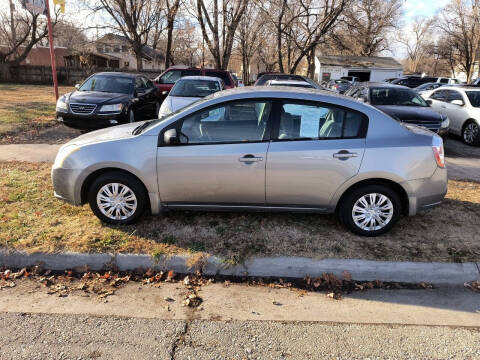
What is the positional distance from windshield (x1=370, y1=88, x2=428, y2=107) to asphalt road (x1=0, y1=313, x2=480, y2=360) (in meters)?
7.82

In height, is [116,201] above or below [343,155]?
below

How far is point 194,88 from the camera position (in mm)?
9992

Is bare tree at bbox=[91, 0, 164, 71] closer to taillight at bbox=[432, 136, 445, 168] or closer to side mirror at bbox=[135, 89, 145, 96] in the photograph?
side mirror at bbox=[135, 89, 145, 96]

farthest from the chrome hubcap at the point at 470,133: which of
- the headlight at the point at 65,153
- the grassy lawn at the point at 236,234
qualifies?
the headlight at the point at 65,153

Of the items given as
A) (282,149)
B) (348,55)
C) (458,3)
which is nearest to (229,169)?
Answer: (282,149)

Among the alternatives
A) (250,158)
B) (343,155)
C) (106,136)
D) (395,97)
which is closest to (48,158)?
(106,136)

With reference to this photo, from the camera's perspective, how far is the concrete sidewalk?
7125mm

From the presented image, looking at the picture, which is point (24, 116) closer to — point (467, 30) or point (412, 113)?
point (412, 113)

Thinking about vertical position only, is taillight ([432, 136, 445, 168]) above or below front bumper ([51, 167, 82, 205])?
above

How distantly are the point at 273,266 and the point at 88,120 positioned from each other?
7.16 metres

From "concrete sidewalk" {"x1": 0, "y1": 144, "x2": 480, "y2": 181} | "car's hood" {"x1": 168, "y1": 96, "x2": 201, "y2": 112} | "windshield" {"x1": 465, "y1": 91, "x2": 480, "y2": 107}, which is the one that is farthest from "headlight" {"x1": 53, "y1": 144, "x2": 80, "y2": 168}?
"windshield" {"x1": 465, "y1": 91, "x2": 480, "y2": 107}

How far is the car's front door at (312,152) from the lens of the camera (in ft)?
12.9

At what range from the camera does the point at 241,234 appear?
4.24 m

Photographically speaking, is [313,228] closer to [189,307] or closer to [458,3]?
[189,307]
